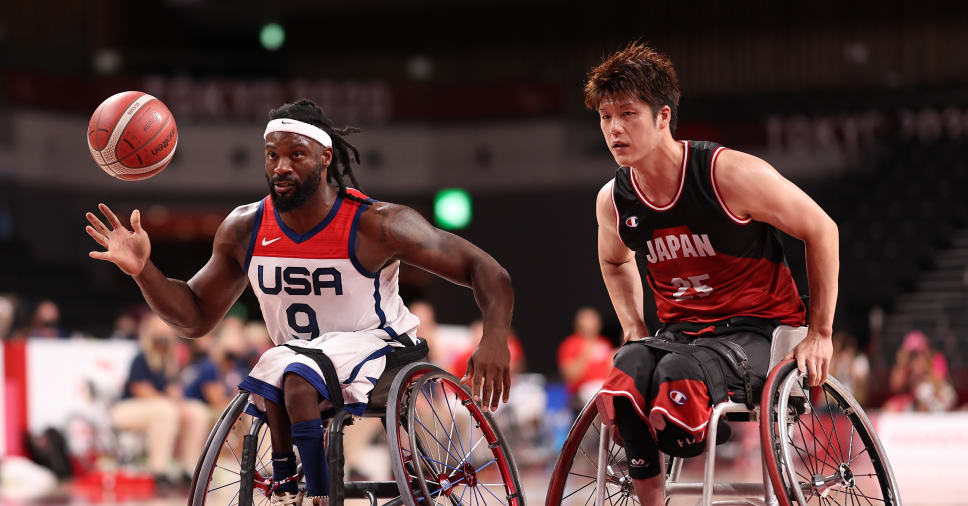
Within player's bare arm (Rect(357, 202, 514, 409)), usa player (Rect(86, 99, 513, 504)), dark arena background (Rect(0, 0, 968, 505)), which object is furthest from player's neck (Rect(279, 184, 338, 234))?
dark arena background (Rect(0, 0, 968, 505))

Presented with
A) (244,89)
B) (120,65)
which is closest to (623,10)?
(244,89)

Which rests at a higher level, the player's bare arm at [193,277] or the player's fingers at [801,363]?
the player's bare arm at [193,277]

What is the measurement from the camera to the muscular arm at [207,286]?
371 centimetres

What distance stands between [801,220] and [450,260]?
106 centimetres

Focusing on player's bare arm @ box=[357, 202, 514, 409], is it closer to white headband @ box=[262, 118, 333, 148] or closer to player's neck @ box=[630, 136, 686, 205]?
white headband @ box=[262, 118, 333, 148]

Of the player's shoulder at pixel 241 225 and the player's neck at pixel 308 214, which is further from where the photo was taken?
the player's shoulder at pixel 241 225

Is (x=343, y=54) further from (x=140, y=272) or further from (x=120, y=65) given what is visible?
(x=140, y=272)

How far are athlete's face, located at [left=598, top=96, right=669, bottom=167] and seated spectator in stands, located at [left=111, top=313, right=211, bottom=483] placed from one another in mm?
6520

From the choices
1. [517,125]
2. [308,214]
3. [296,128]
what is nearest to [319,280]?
[308,214]

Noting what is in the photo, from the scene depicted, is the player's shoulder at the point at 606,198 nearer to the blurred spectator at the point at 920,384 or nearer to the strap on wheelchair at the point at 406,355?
the strap on wheelchair at the point at 406,355

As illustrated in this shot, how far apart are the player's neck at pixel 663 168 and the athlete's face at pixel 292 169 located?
38.7 inches

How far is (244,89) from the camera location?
1825 centimetres

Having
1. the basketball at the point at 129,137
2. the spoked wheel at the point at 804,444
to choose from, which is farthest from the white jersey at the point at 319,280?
the spoked wheel at the point at 804,444

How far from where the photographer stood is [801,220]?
3.34 m
